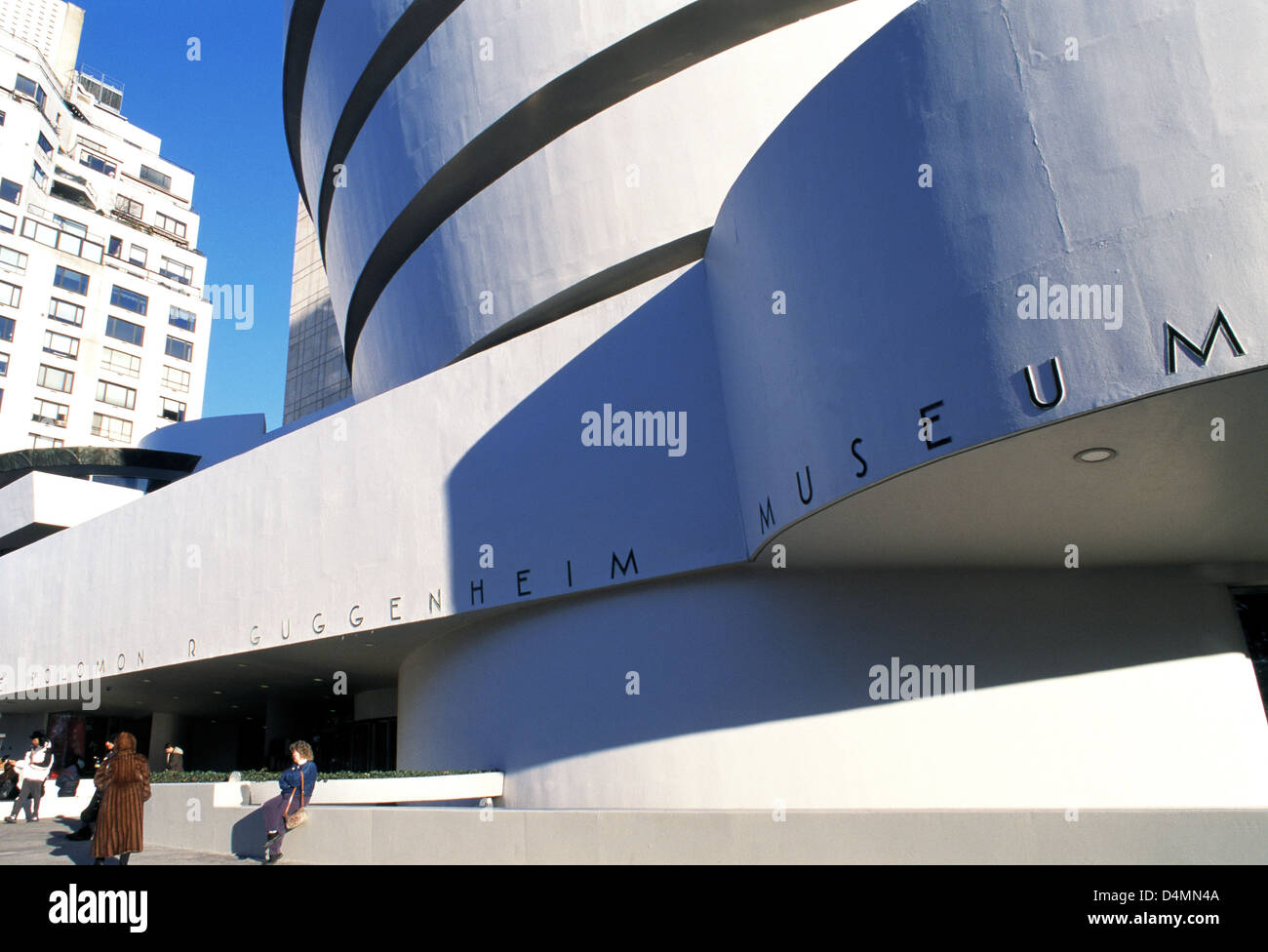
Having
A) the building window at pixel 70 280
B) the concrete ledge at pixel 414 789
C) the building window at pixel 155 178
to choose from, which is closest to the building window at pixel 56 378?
the building window at pixel 70 280

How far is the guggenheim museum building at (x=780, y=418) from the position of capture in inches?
259

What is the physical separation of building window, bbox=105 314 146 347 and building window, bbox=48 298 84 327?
175 centimetres

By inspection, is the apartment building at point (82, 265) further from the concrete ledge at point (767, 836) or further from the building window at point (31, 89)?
the concrete ledge at point (767, 836)

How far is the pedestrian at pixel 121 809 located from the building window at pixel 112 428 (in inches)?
2009

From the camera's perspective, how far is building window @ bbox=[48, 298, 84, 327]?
51812mm

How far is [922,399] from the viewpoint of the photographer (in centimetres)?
754

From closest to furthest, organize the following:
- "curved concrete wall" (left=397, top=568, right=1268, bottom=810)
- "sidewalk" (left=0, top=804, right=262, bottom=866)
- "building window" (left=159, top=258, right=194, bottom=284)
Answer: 1. "curved concrete wall" (left=397, top=568, right=1268, bottom=810)
2. "sidewalk" (left=0, top=804, right=262, bottom=866)
3. "building window" (left=159, top=258, right=194, bottom=284)

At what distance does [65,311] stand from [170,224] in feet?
52.3

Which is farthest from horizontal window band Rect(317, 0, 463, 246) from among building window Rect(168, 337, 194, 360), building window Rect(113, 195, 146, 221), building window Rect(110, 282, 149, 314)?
building window Rect(113, 195, 146, 221)

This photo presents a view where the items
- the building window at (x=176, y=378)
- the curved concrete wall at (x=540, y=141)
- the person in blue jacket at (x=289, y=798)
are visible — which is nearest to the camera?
the person in blue jacket at (x=289, y=798)

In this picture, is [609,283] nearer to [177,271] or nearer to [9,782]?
[9,782]

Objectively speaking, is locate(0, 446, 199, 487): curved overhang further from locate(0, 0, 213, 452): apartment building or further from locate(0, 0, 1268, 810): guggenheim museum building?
locate(0, 0, 1268, 810): guggenheim museum building
